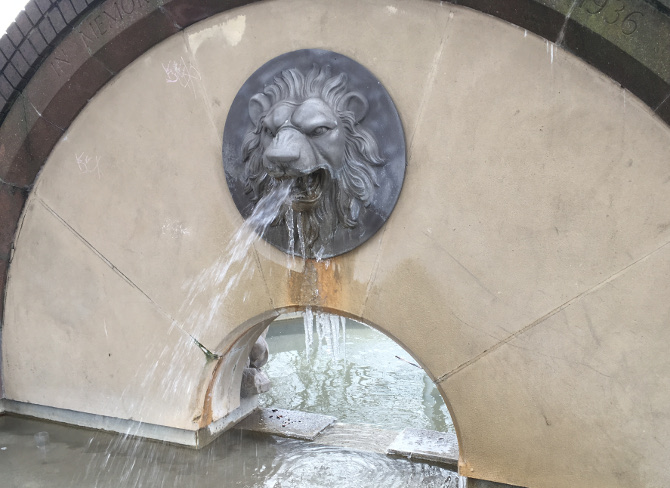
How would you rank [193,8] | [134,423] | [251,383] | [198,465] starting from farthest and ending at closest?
[251,383] → [134,423] → [198,465] → [193,8]

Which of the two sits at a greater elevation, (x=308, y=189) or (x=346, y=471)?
(x=308, y=189)

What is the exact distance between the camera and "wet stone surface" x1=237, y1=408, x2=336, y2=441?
3.20 m

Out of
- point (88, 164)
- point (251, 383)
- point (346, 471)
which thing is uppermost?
point (88, 164)

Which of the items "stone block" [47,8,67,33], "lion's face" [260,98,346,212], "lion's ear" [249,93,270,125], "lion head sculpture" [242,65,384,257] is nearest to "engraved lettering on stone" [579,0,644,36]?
"lion head sculpture" [242,65,384,257]

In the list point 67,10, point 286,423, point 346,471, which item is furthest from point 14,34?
point 346,471

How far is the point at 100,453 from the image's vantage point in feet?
9.93

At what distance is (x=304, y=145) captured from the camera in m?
2.36

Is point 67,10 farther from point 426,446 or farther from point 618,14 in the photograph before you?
point 426,446

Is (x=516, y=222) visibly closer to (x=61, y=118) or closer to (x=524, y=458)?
(x=524, y=458)

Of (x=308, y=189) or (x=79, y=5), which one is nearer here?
(x=308, y=189)

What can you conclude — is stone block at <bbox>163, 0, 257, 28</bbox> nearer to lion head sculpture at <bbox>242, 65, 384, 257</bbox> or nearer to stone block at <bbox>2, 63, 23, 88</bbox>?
lion head sculpture at <bbox>242, 65, 384, 257</bbox>

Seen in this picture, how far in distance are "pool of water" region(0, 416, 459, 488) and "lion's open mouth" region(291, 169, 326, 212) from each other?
129 centimetres

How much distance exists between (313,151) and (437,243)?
645mm

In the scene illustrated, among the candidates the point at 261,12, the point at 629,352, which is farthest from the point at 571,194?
the point at 261,12
